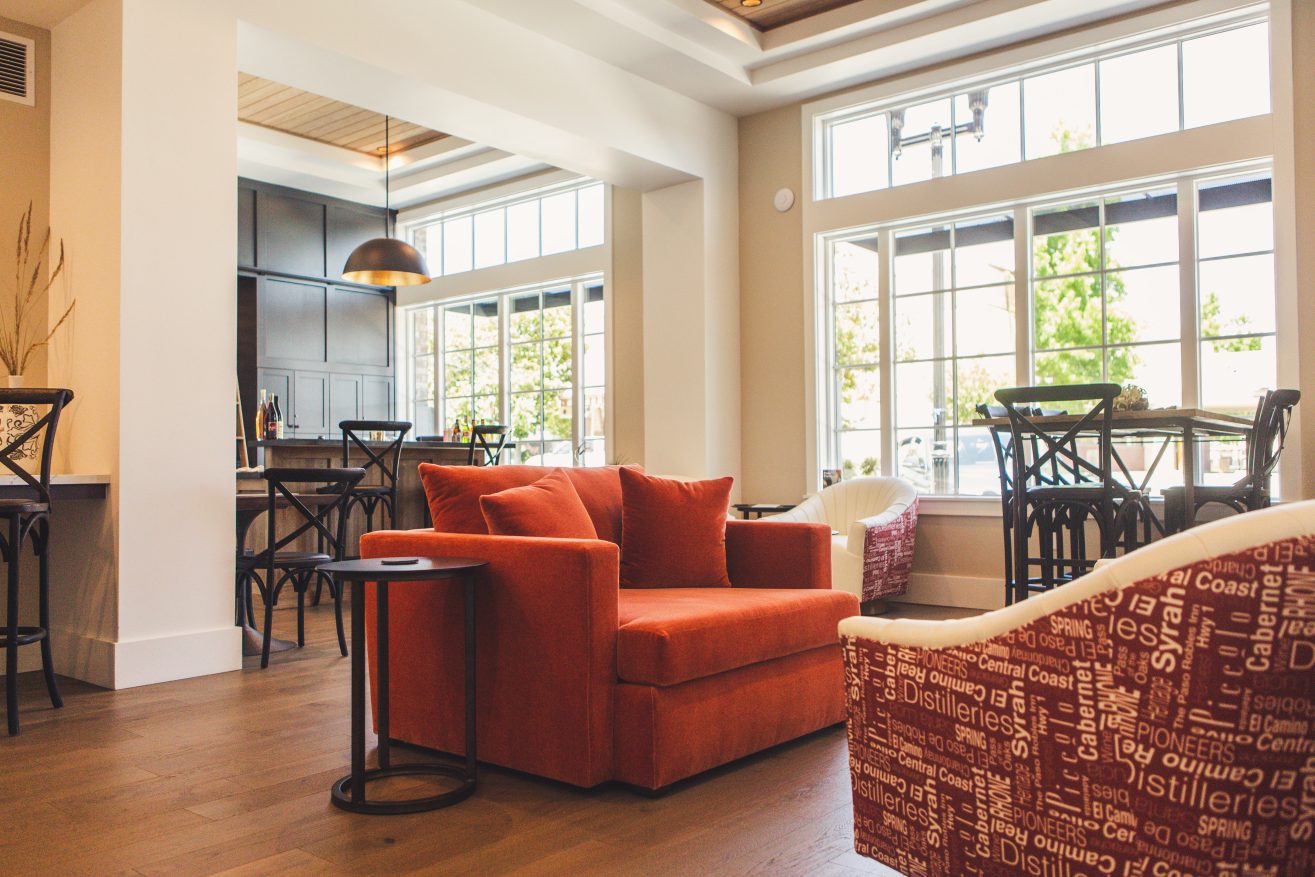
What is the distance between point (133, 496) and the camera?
3918 millimetres

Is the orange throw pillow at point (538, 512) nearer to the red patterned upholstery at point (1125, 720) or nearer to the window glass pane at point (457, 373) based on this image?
the red patterned upholstery at point (1125, 720)

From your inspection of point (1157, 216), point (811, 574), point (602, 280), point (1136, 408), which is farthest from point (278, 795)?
point (602, 280)

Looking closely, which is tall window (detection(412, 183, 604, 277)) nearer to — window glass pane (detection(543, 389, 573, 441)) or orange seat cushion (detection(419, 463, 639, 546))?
window glass pane (detection(543, 389, 573, 441))

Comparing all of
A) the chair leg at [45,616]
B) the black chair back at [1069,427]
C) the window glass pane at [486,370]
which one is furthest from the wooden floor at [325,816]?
the window glass pane at [486,370]

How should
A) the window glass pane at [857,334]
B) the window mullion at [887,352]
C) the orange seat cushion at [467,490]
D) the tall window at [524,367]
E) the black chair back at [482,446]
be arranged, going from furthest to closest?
the tall window at [524,367] → the black chair back at [482,446] → the window glass pane at [857,334] → the window mullion at [887,352] → the orange seat cushion at [467,490]

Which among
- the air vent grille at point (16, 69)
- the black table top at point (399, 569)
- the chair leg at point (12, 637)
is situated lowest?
the chair leg at point (12, 637)

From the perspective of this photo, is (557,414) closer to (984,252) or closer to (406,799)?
(984,252)

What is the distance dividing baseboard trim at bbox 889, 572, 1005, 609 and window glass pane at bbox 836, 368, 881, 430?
101 cm

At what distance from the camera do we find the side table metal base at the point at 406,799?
2.41 meters

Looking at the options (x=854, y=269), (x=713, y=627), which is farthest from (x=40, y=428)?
(x=854, y=269)

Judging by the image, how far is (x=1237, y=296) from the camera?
511 cm

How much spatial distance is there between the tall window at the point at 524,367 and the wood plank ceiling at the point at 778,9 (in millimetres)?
2457

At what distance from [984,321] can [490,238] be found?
4422mm

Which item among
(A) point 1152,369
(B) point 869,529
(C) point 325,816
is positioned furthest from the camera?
(A) point 1152,369
